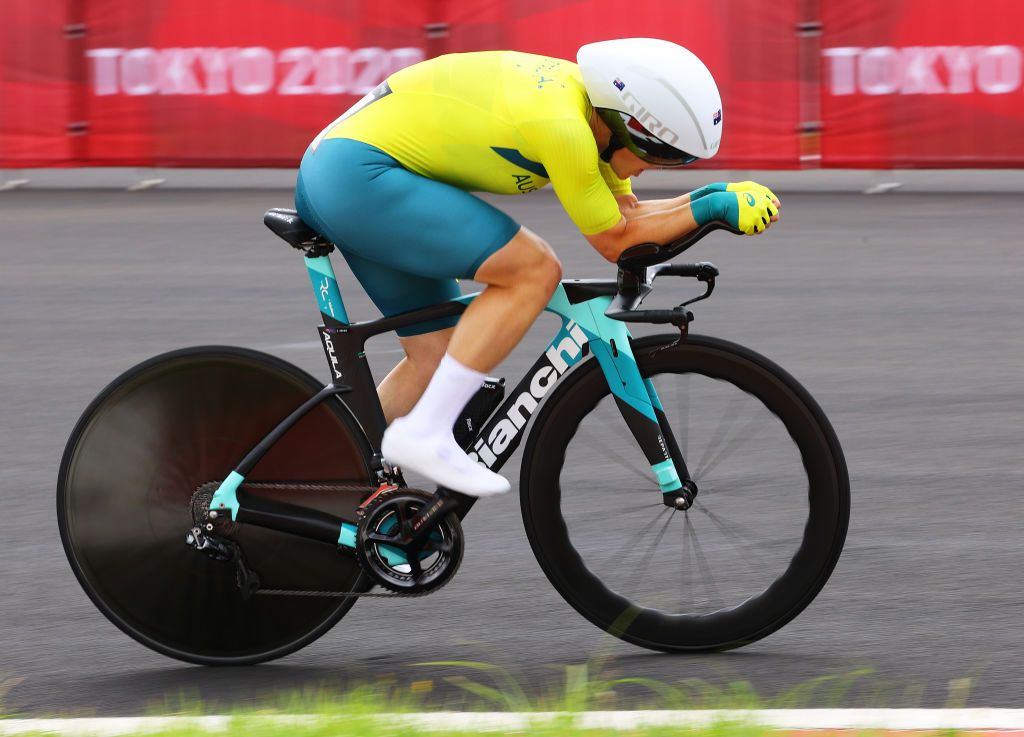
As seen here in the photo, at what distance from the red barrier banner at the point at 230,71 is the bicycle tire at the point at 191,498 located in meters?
10.3

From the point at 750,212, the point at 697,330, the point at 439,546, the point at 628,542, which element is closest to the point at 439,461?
the point at 439,546

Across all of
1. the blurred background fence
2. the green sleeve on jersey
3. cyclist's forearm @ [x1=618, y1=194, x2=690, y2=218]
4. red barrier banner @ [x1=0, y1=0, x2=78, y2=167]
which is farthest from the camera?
red barrier banner @ [x1=0, y1=0, x2=78, y2=167]

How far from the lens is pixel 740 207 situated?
4.34m

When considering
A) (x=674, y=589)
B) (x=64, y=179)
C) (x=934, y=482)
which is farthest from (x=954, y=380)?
(x=64, y=179)

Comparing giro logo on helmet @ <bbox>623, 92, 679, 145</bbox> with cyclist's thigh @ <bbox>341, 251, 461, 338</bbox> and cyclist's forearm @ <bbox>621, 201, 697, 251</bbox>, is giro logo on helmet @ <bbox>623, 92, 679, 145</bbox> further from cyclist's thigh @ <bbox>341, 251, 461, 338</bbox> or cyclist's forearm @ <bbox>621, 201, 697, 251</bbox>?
cyclist's thigh @ <bbox>341, 251, 461, 338</bbox>

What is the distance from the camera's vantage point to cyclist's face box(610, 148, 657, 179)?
15.0ft

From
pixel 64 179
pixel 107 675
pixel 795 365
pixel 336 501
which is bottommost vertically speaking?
pixel 64 179

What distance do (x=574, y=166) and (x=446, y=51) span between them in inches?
426

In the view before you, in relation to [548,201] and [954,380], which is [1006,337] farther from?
[548,201]

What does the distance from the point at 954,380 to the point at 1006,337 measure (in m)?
1.01

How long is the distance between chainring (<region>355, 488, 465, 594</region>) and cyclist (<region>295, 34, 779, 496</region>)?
0.11 metres

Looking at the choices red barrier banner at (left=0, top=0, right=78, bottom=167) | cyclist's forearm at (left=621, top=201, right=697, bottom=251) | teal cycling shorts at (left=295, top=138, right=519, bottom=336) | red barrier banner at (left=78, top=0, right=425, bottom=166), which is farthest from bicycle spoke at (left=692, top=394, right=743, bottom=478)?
red barrier banner at (left=0, top=0, right=78, bottom=167)

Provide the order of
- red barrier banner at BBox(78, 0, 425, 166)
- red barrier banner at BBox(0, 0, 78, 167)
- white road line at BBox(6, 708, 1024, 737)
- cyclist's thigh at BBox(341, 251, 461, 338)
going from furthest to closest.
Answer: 1. red barrier banner at BBox(0, 0, 78, 167)
2. red barrier banner at BBox(78, 0, 425, 166)
3. cyclist's thigh at BBox(341, 251, 461, 338)
4. white road line at BBox(6, 708, 1024, 737)

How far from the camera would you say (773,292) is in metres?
10.3
